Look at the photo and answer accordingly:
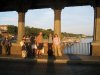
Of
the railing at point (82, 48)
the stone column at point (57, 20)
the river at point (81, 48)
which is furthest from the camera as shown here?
the railing at point (82, 48)

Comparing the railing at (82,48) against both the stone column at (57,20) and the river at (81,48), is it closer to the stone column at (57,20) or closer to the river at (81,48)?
the river at (81,48)

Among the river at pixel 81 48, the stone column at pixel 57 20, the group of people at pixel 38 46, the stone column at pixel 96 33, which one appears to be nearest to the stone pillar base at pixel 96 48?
the stone column at pixel 96 33

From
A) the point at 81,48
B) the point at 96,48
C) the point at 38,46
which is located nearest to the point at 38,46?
the point at 38,46

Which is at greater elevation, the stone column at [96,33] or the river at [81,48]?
the stone column at [96,33]

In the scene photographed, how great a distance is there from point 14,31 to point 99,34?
101908 millimetres

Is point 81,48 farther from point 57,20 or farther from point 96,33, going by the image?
point 96,33

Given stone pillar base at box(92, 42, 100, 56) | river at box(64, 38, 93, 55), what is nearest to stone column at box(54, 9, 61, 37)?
stone pillar base at box(92, 42, 100, 56)

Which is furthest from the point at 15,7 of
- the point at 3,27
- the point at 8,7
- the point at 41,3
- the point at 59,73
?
the point at 3,27

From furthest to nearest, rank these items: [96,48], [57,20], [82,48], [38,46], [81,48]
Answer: [81,48]
[82,48]
[57,20]
[38,46]
[96,48]

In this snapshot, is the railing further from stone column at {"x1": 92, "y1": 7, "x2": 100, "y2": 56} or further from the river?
stone column at {"x1": 92, "y1": 7, "x2": 100, "y2": 56}

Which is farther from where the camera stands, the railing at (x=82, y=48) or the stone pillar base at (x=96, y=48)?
the railing at (x=82, y=48)

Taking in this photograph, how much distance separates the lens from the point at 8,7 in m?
23.2

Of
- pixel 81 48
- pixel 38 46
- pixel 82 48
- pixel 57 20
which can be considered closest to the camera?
pixel 38 46

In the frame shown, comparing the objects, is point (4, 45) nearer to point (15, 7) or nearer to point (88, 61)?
point (15, 7)
